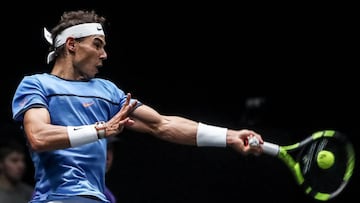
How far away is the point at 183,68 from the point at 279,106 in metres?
0.73

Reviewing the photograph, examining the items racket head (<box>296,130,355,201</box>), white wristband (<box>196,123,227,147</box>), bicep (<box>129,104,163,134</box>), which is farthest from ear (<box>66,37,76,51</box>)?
racket head (<box>296,130,355,201</box>)

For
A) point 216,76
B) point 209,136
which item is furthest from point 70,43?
point 216,76

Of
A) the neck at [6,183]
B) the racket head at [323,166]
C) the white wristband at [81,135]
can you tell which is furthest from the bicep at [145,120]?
the neck at [6,183]

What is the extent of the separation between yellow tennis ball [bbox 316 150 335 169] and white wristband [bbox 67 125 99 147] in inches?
44.8

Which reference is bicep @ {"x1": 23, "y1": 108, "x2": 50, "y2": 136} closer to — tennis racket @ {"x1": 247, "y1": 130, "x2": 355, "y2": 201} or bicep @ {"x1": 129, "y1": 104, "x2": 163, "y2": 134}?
bicep @ {"x1": 129, "y1": 104, "x2": 163, "y2": 134}

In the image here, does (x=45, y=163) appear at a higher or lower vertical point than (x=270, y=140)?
lower

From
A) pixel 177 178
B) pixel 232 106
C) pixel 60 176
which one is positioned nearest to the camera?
pixel 60 176

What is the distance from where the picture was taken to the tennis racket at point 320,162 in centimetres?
421

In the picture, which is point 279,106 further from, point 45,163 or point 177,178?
point 45,163

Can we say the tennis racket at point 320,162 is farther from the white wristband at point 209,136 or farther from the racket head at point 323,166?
the white wristband at point 209,136

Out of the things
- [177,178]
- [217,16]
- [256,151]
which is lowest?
[177,178]

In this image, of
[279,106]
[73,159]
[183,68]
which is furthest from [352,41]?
[73,159]

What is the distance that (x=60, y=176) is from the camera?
3.73 m

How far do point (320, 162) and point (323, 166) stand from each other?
27mm
